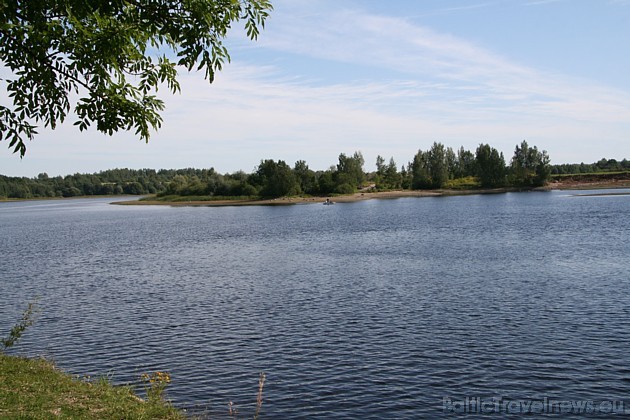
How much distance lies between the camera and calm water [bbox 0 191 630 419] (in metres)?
16.1

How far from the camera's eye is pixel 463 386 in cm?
1619

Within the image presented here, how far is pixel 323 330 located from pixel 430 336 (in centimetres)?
433

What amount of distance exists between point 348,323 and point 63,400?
1307cm

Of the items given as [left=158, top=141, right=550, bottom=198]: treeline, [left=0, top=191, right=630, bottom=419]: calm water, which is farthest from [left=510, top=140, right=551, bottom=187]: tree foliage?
[left=0, top=191, right=630, bottom=419]: calm water

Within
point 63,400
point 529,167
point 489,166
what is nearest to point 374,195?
point 489,166

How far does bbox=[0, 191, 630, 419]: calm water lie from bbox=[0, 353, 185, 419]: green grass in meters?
2.15

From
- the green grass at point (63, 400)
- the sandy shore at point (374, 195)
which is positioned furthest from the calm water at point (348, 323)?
the sandy shore at point (374, 195)

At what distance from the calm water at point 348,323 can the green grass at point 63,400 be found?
2150 mm

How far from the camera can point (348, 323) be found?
76.6 ft

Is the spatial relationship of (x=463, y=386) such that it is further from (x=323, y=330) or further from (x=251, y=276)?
(x=251, y=276)

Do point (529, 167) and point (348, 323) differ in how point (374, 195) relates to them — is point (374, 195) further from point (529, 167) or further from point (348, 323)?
point (348, 323)

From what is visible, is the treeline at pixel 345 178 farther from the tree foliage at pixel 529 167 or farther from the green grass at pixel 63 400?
the green grass at pixel 63 400

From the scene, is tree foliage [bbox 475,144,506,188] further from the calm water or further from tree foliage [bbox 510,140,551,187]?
the calm water

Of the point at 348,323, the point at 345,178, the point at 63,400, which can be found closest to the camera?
the point at 63,400
